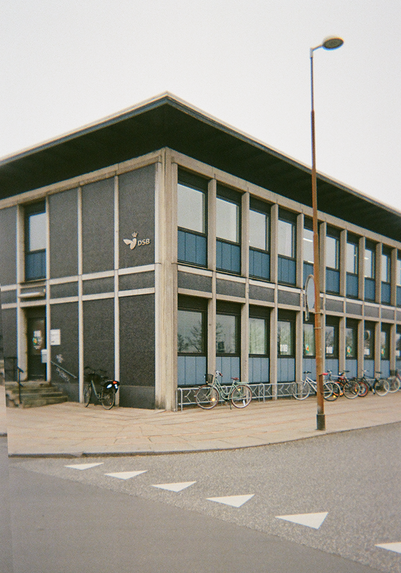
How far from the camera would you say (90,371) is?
15.9 m

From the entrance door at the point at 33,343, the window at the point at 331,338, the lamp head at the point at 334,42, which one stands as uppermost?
the lamp head at the point at 334,42

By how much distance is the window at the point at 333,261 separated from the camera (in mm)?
22688

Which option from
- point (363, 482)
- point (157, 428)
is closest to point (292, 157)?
point (157, 428)

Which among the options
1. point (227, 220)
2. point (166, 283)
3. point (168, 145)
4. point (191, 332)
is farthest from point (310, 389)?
point (168, 145)

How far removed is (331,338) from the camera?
23016mm

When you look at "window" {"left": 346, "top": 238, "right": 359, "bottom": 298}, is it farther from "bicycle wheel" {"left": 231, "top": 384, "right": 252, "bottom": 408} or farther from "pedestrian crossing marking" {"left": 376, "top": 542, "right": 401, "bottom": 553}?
"pedestrian crossing marking" {"left": 376, "top": 542, "right": 401, "bottom": 553}

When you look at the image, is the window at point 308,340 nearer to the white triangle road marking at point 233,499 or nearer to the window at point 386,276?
the window at point 386,276

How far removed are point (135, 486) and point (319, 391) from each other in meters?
5.95

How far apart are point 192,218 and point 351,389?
10158mm

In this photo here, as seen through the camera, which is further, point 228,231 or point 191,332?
point 228,231

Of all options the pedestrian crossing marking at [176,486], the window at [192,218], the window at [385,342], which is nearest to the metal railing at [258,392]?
the window at [192,218]

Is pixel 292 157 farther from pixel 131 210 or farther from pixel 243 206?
pixel 131 210

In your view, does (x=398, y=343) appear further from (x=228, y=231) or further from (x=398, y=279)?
(x=228, y=231)

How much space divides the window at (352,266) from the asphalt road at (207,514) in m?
16.2
